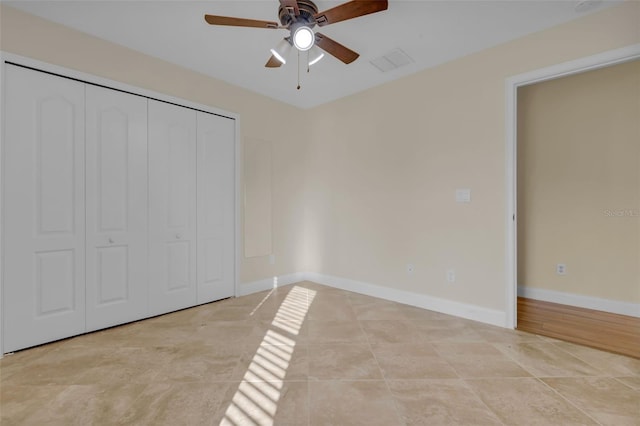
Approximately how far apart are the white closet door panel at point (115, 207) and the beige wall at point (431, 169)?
2.33 metres

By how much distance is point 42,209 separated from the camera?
7.75ft

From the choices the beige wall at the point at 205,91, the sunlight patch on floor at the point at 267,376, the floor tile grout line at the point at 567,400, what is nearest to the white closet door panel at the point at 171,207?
the beige wall at the point at 205,91

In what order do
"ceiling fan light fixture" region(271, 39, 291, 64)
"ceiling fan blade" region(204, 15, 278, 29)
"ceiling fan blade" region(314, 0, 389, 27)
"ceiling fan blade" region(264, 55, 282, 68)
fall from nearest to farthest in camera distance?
1. "ceiling fan blade" region(314, 0, 389, 27)
2. "ceiling fan blade" region(204, 15, 278, 29)
3. "ceiling fan light fixture" region(271, 39, 291, 64)
4. "ceiling fan blade" region(264, 55, 282, 68)

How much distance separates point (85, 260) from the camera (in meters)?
2.57

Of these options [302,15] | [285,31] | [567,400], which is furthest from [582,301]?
[285,31]

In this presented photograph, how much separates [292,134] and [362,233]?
1.83 metres

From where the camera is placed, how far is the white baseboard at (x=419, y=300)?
2.81 meters

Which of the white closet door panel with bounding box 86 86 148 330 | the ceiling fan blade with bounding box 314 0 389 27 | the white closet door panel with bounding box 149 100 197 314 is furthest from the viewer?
the white closet door panel with bounding box 149 100 197 314

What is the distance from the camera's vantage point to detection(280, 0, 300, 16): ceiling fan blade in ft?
6.00

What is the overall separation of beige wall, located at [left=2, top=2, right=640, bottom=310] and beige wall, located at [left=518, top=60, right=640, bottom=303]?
1.22 metres

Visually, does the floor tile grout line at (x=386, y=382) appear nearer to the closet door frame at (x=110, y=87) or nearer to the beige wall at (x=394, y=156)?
the beige wall at (x=394, y=156)

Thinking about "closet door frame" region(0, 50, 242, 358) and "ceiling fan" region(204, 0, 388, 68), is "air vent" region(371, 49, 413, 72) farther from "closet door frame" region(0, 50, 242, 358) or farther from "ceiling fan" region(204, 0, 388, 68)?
"closet door frame" region(0, 50, 242, 358)

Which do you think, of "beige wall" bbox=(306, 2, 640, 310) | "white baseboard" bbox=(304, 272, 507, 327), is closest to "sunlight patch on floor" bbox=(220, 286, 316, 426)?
"white baseboard" bbox=(304, 272, 507, 327)

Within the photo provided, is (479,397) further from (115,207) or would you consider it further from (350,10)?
(115,207)
